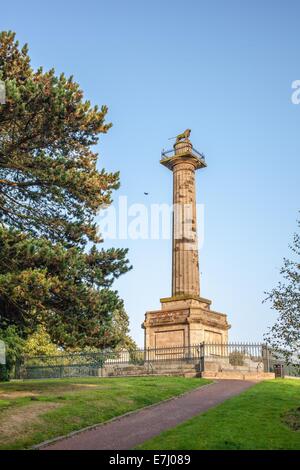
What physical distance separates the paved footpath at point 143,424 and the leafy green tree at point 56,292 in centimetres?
288

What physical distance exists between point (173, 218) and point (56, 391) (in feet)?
59.8

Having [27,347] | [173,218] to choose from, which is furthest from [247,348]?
[27,347]

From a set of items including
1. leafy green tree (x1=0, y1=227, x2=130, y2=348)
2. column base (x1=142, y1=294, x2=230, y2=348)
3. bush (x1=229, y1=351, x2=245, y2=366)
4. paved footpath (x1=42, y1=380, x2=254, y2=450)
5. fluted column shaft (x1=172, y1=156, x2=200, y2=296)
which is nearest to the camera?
paved footpath (x1=42, y1=380, x2=254, y2=450)

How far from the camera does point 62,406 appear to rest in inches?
639

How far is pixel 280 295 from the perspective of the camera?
15180mm

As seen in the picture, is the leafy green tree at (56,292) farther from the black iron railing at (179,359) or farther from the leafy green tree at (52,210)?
the black iron railing at (179,359)

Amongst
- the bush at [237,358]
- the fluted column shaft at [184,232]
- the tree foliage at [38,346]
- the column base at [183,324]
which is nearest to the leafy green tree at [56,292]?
the column base at [183,324]

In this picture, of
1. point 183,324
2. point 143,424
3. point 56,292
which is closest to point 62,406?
point 143,424

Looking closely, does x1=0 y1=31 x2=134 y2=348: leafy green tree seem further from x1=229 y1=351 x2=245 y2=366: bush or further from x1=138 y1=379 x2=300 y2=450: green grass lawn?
x1=229 y1=351 x2=245 y2=366: bush

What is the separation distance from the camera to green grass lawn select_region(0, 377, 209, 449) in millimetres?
13234

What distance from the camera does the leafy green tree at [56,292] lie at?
15703mm

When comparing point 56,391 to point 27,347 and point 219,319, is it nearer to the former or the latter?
point 219,319

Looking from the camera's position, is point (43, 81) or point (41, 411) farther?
point (43, 81)

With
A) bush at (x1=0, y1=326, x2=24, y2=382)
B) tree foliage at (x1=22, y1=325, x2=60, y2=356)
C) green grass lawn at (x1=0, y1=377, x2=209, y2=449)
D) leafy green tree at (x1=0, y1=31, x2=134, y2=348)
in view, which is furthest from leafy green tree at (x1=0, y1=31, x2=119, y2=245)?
tree foliage at (x1=22, y1=325, x2=60, y2=356)
